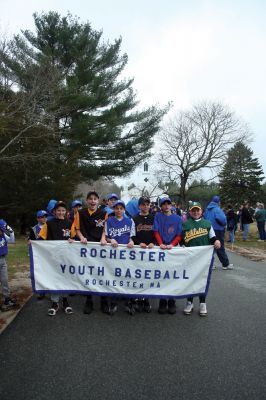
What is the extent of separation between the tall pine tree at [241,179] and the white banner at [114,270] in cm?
4676

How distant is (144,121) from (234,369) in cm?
2432

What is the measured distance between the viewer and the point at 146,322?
534 centimetres

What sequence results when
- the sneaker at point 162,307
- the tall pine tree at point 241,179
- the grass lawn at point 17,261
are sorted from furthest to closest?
1. the tall pine tree at point 241,179
2. the grass lawn at point 17,261
3. the sneaker at point 162,307

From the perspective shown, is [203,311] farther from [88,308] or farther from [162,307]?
[88,308]

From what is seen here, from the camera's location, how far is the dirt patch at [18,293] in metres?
5.37

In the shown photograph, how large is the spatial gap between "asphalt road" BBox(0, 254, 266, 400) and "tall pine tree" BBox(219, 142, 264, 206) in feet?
156

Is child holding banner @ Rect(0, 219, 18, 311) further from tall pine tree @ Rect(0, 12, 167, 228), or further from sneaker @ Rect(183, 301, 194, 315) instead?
tall pine tree @ Rect(0, 12, 167, 228)

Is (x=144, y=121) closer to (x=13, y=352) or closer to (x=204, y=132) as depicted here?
(x=204, y=132)

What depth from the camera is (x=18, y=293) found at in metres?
6.99

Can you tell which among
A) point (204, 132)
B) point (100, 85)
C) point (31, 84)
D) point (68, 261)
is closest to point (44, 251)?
point (68, 261)

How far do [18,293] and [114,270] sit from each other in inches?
90.8

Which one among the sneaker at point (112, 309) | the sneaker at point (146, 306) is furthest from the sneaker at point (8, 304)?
the sneaker at point (146, 306)

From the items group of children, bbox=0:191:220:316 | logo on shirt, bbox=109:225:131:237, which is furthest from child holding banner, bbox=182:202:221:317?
logo on shirt, bbox=109:225:131:237

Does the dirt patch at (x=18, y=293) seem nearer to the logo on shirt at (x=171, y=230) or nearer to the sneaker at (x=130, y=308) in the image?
the sneaker at (x=130, y=308)
